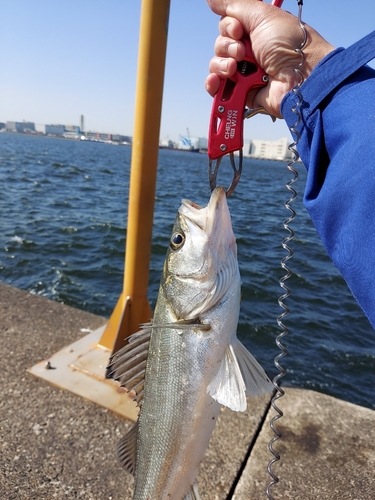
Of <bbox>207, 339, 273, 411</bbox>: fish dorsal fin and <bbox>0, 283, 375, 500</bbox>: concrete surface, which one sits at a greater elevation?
<bbox>207, 339, 273, 411</bbox>: fish dorsal fin

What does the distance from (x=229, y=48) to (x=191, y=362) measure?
1.60 m

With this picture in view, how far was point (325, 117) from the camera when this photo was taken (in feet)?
5.73

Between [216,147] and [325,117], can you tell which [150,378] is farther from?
[325,117]

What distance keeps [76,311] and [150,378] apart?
137 inches

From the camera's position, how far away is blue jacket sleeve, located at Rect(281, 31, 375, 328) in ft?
4.86

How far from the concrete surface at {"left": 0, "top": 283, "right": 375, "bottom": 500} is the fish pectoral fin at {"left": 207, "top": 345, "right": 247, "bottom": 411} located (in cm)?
146

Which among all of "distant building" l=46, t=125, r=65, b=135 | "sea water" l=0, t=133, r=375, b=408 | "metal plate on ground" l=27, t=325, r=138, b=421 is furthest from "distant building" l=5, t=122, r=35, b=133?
"metal plate on ground" l=27, t=325, r=138, b=421

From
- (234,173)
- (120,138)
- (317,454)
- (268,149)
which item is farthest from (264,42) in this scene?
(120,138)

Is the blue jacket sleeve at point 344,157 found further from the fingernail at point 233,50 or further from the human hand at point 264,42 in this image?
the fingernail at point 233,50

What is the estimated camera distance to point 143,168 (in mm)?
3762

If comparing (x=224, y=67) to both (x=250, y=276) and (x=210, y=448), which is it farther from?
(x=250, y=276)

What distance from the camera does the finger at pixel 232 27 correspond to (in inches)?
81.2

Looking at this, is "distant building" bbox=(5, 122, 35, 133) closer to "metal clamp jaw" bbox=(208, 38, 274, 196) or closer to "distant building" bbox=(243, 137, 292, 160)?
"distant building" bbox=(243, 137, 292, 160)

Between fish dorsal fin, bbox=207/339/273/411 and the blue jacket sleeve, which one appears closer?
the blue jacket sleeve
